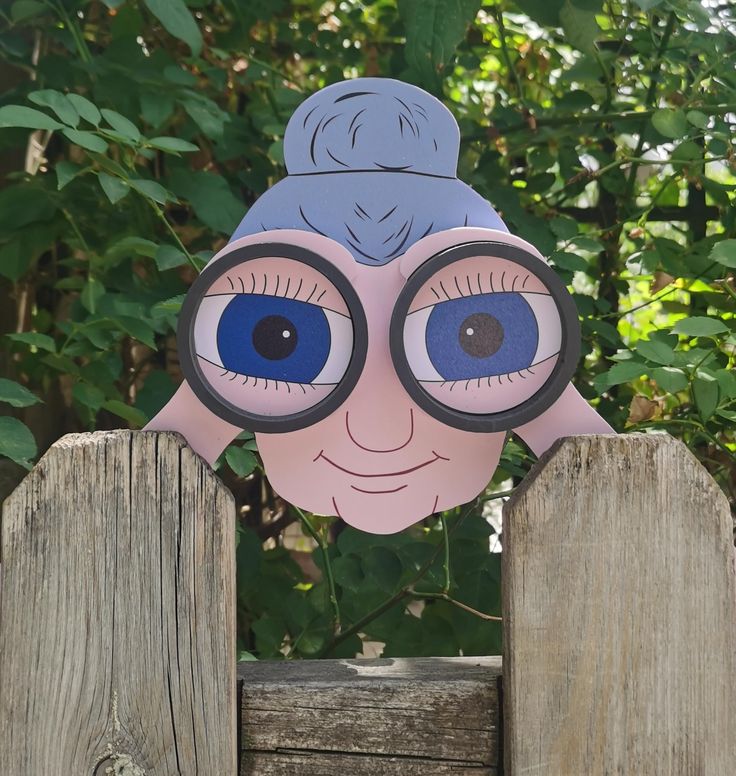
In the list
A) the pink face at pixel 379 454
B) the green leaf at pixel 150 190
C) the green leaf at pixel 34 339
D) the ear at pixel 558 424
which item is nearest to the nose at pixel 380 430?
the pink face at pixel 379 454

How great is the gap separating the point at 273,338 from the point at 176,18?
63cm

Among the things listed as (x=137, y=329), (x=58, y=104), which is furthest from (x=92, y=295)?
(x=58, y=104)

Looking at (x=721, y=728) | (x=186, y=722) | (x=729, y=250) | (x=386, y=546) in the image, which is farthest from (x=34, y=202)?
(x=721, y=728)

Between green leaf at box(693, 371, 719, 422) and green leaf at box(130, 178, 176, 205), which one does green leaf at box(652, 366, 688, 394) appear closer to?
green leaf at box(693, 371, 719, 422)

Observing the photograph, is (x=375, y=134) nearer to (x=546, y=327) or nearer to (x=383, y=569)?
(x=546, y=327)

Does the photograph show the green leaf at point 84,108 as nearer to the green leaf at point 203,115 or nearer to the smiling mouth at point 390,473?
the green leaf at point 203,115

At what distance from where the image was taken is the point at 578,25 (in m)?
1.33

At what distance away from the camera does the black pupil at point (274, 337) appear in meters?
0.87

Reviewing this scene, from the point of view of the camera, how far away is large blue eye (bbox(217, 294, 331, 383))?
0.87m

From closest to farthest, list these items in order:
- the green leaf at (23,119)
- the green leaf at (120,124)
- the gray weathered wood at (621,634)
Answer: the gray weathered wood at (621,634) → the green leaf at (23,119) → the green leaf at (120,124)

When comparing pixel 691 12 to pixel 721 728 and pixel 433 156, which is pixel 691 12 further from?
pixel 721 728

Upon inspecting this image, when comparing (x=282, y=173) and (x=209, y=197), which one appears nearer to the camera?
(x=209, y=197)

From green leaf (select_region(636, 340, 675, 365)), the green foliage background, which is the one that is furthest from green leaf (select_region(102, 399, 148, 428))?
green leaf (select_region(636, 340, 675, 365))

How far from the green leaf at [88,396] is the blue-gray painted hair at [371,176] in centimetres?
52
